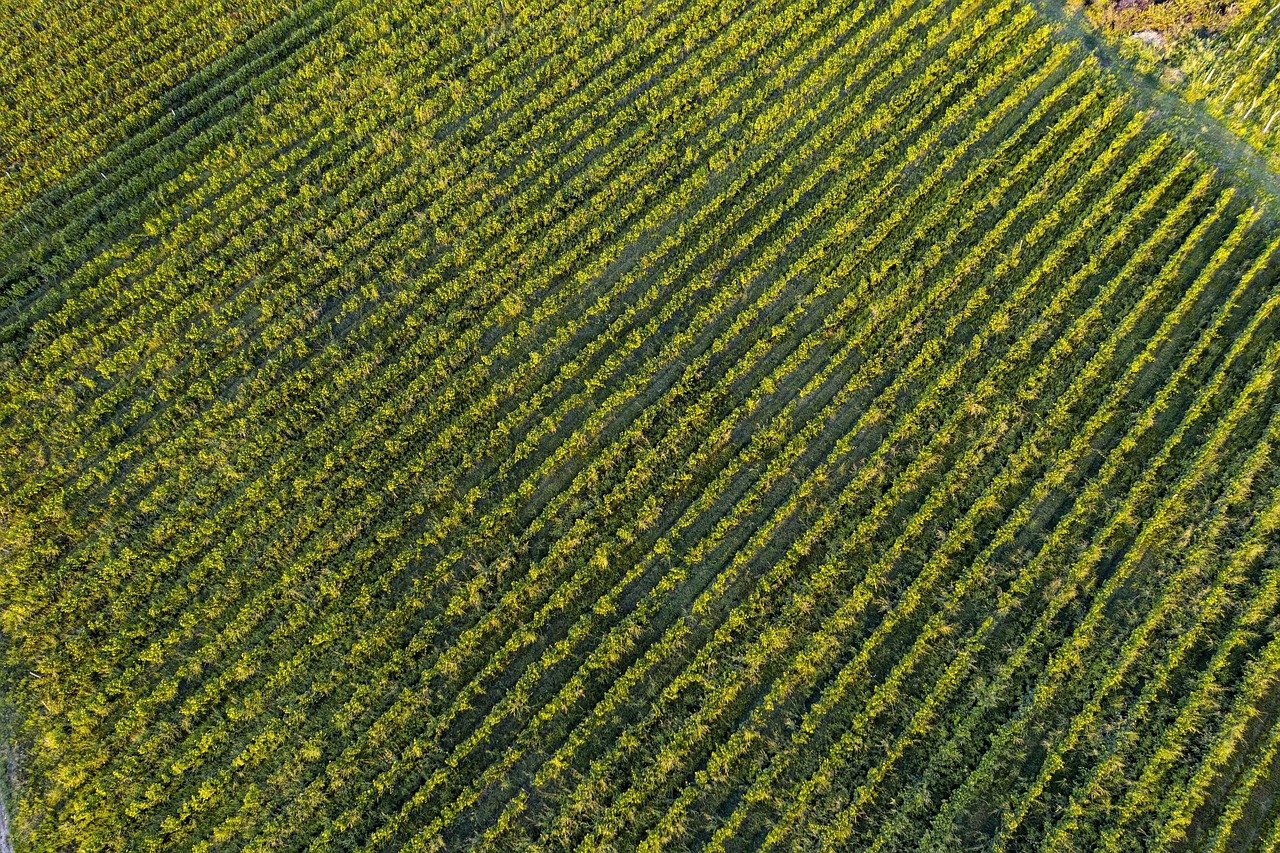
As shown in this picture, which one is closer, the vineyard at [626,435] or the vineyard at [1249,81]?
the vineyard at [626,435]

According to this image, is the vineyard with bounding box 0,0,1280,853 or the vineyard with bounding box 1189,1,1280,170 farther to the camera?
the vineyard with bounding box 1189,1,1280,170

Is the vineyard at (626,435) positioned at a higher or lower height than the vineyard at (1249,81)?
lower

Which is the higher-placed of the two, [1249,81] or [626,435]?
[1249,81]

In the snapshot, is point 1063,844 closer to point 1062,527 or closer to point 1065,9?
point 1062,527

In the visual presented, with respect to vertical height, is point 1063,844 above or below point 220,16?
below

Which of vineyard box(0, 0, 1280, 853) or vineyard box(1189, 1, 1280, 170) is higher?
vineyard box(1189, 1, 1280, 170)

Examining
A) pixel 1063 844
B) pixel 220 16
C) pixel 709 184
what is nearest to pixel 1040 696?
pixel 1063 844

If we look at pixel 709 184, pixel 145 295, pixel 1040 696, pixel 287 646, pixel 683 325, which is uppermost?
pixel 709 184

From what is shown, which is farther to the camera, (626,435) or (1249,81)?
(1249,81)
